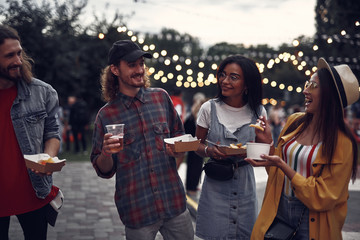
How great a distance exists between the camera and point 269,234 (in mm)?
2750

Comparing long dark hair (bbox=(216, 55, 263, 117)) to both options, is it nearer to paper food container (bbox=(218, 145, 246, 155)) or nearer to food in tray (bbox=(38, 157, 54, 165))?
paper food container (bbox=(218, 145, 246, 155))

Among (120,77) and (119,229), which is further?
(119,229)

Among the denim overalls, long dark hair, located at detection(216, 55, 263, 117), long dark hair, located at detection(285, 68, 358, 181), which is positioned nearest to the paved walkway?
the denim overalls

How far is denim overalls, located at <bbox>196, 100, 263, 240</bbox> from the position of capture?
318cm

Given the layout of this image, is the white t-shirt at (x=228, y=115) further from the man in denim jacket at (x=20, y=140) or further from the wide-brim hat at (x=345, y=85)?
the man in denim jacket at (x=20, y=140)

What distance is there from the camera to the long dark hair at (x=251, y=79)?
329 centimetres

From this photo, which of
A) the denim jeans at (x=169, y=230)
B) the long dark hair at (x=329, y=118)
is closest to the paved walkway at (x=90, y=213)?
the denim jeans at (x=169, y=230)

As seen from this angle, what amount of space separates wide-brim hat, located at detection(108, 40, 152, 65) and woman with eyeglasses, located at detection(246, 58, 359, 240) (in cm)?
109

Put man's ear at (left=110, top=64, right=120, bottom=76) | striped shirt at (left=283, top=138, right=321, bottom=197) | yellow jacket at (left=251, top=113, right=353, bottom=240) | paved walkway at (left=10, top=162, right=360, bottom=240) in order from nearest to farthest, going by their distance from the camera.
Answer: yellow jacket at (left=251, top=113, right=353, bottom=240) < striped shirt at (left=283, top=138, right=321, bottom=197) < man's ear at (left=110, top=64, right=120, bottom=76) < paved walkway at (left=10, top=162, right=360, bottom=240)

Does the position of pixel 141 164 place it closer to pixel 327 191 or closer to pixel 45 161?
pixel 45 161

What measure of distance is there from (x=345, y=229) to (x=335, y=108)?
363 cm

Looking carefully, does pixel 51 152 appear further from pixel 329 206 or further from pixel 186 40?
pixel 186 40

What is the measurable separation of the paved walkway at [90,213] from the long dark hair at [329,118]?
320cm

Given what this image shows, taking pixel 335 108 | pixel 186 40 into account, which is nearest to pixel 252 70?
pixel 335 108
